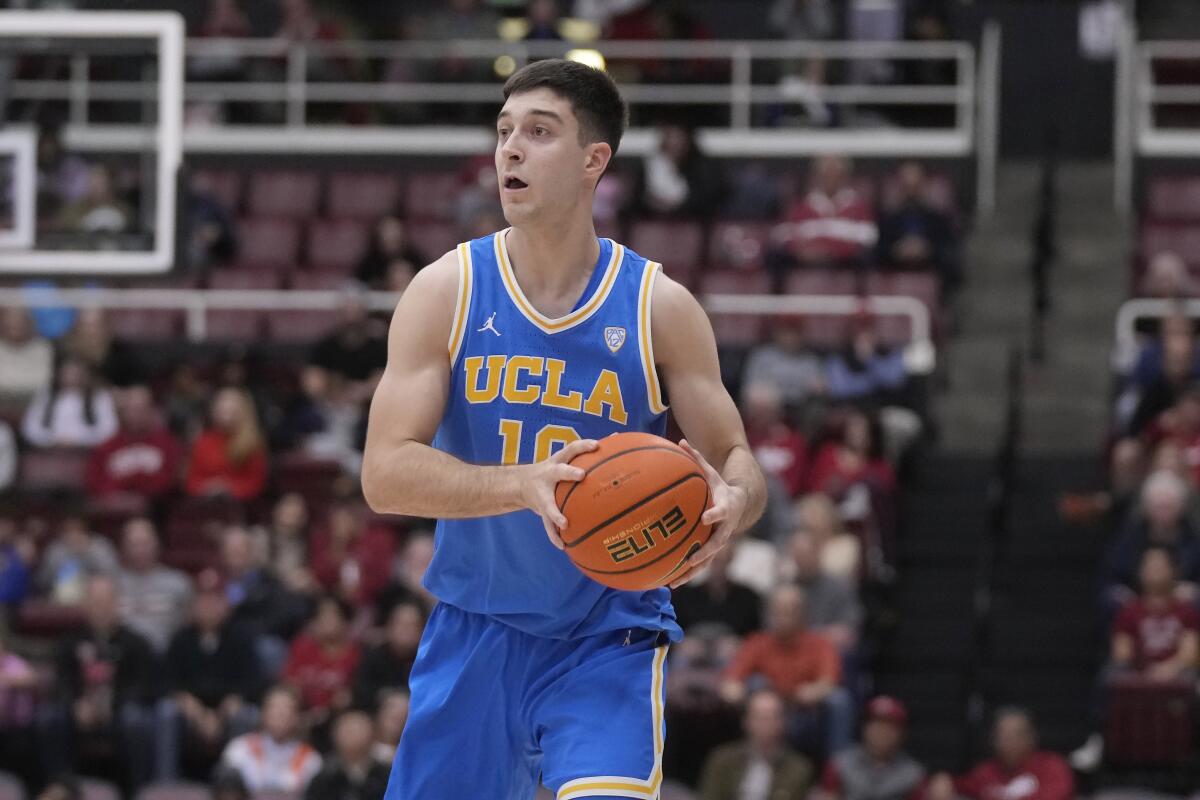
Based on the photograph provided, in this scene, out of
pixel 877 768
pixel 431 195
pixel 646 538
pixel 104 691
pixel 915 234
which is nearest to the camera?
pixel 646 538

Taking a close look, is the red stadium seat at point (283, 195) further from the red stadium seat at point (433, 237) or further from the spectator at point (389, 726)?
the spectator at point (389, 726)

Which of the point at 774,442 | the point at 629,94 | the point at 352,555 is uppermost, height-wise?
the point at 629,94

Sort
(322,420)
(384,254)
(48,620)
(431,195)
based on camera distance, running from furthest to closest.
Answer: (431,195) < (384,254) < (322,420) < (48,620)

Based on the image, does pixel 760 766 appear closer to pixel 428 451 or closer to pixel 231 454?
pixel 231 454

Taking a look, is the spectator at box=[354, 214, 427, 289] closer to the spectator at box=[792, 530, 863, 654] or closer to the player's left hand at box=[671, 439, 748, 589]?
the spectator at box=[792, 530, 863, 654]

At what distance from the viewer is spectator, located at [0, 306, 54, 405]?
51.8 feet

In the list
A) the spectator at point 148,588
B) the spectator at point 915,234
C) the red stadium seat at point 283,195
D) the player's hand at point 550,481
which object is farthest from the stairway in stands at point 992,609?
the player's hand at point 550,481

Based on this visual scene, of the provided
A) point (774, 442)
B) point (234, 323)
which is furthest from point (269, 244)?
point (774, 442)

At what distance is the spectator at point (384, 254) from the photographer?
54.7 feet

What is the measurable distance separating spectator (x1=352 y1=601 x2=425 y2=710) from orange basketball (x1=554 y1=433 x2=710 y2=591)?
7235 mm

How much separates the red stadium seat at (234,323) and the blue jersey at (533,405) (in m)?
11.9

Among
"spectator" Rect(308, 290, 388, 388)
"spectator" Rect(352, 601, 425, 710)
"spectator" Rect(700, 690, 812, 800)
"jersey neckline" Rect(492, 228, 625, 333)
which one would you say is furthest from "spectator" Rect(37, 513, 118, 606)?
"jersey neckline" Rect(492, 228, 625, 333)

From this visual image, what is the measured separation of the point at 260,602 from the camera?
1362 cm

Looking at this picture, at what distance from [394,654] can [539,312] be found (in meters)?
7.14
